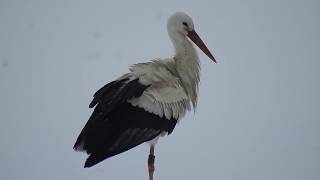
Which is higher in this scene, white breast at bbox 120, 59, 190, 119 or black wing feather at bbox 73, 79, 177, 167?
white breast at bbox 120, 59, 190, 119

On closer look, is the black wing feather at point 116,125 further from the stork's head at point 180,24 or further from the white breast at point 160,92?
the stork's head at point 180,24

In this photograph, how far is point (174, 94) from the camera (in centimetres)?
912

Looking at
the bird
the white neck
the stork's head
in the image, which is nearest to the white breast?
the bird

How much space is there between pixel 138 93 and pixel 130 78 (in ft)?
1.04

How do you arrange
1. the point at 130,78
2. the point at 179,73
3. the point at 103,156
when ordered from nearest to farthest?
1. the point at 103,156
2. the point at 130,78
3. the point at 179,73

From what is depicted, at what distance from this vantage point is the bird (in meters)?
8.51

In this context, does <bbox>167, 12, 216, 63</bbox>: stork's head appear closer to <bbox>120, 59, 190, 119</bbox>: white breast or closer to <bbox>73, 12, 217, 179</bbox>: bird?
<bbox>73, 12, 217, 179</bbox>: bird

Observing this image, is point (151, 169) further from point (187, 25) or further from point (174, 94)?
point (187, 25)

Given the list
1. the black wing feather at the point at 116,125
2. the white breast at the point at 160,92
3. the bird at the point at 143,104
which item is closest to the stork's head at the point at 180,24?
the bird at the point at 143,104

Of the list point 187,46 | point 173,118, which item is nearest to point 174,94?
point 173,118

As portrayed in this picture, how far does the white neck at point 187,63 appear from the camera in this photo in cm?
958

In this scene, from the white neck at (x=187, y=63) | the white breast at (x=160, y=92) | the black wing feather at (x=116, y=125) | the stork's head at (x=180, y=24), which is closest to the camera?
the black wing feather at (x=116, y=125)

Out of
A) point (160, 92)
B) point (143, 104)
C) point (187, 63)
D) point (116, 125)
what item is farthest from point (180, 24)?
point (116, 125)

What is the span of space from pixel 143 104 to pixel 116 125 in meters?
0.43
